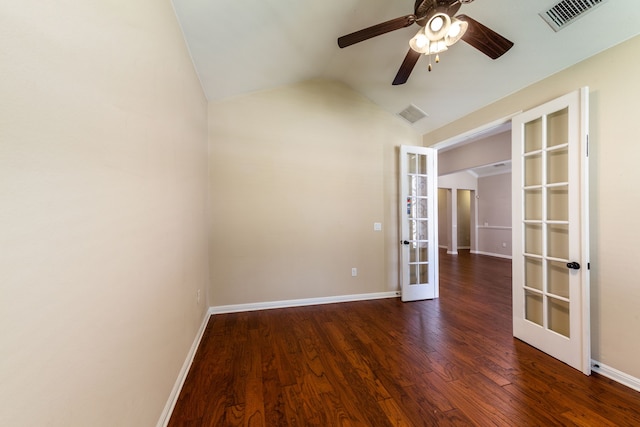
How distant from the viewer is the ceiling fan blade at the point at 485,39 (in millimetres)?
1527

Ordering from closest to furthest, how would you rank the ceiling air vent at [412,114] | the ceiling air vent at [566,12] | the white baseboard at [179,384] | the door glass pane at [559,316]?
1. the white baseboard at [179,384]
2. the ceiling air vent at [566,12]
3. the door glass pane at [559,316]
4. the ceiling air vent at [412,114]

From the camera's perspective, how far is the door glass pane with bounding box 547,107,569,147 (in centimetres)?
203

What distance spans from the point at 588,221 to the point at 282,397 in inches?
106

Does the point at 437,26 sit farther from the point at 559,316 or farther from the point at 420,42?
the point at 559,316

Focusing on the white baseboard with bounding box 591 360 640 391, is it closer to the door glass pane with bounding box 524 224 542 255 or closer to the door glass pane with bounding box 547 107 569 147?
the door glass pane with bounding box 524 224 542 255

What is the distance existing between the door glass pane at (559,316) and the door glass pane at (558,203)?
2.45ft

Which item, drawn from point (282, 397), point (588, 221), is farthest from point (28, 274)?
point (588, 221)

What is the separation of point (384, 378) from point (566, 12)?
303 cm

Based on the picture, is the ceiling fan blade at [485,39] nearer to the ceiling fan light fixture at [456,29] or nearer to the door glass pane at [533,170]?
the ceiling fan light fixture at [456,29]

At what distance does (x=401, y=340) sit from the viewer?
236cm

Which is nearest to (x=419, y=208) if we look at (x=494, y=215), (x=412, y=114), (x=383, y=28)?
(x=412, y=114)

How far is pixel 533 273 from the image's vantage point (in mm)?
2314

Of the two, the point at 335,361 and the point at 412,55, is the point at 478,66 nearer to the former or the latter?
the point at 412,55

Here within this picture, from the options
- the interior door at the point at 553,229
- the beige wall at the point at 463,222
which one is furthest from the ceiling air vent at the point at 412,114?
the beige wall at the point at 463,222
